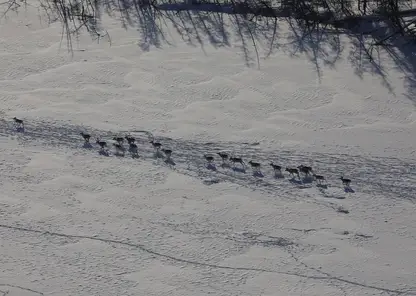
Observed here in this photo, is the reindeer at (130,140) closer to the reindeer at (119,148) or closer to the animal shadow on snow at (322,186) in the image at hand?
the reindeer at (119,148)

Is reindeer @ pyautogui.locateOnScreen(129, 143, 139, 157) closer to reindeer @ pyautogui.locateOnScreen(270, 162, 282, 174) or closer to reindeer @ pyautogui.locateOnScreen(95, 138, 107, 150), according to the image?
reindeer @ pyautogui.locateOnScreen(95, 138, 107, 150)

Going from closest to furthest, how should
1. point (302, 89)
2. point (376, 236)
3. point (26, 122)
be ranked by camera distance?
point (376, 236) < point (26, 122) < point (302, 89)

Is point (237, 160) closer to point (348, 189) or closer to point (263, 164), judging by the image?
point (263, 164)

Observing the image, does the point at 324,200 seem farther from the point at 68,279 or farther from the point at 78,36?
the point at 78,36

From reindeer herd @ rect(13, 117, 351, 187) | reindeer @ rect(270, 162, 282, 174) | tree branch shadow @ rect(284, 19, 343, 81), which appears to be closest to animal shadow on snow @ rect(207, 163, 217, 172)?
reindeer herd @ rect(13, 117, 351, 187)

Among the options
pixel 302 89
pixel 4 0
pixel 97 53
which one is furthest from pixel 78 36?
pixel 302 89

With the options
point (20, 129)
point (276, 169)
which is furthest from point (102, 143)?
point (276, 169)

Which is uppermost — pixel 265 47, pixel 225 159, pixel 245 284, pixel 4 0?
pixel 4 0

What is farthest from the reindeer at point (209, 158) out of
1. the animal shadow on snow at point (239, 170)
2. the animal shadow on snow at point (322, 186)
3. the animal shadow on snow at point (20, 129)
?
the animal shadow on snow at point (20, 129)
